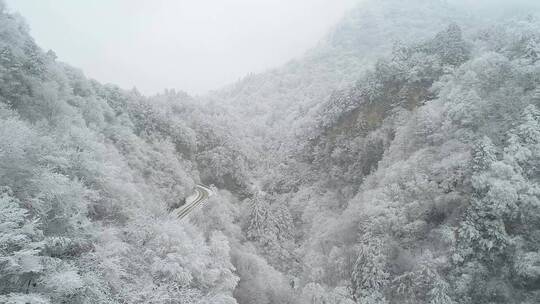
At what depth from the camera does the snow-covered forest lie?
1816 cm

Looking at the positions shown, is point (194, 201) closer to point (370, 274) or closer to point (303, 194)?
point (303, 194)

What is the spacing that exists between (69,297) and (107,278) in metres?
2.42

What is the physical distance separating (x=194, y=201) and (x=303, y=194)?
20133 millimetres

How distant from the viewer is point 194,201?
160ft

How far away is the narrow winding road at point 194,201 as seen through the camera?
142ft

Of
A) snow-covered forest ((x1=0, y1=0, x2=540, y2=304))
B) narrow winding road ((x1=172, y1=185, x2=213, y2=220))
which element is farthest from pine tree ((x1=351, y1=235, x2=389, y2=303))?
narrow winding road ((x1=172, y1=185, x2=213, y2=220))

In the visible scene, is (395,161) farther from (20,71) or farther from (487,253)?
(20,71)

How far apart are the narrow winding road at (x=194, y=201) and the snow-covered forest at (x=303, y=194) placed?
1.22 m

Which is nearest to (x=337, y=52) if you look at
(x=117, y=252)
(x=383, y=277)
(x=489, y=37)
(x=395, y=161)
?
(x=489, y=37)

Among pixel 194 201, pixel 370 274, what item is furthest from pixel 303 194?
pixel 370 274

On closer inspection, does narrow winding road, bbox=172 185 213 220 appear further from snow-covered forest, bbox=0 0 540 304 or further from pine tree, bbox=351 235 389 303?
pine tree, bbox=351 235 389 303

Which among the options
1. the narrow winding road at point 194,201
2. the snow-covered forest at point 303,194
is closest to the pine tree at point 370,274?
the snow-covered forest at point 303,194

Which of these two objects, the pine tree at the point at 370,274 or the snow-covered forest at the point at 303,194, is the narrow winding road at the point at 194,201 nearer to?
the snow-covered forest at the point at 303,194

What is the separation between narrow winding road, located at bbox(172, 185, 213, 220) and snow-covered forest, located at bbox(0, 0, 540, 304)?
48.0 inches
